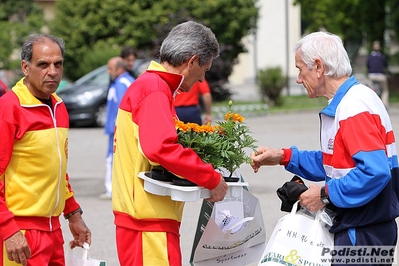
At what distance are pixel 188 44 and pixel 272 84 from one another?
22.4 meters

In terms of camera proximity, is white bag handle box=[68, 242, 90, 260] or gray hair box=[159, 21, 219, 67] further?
white bag handle box=[68, 242, 90, 260]

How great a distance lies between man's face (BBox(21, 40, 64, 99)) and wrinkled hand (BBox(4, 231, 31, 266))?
76 cm

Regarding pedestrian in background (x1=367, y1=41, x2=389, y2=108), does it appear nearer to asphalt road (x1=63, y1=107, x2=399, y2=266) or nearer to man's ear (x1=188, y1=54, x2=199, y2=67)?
asphalt road (x1=63, y1=107, x2=399, y2=266)

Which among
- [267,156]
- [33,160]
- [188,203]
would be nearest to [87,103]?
[188,203]

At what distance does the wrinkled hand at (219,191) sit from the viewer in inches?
155

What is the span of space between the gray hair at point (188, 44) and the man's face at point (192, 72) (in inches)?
0.9

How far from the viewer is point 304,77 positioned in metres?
3.96

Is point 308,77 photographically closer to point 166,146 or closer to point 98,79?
point 166,146

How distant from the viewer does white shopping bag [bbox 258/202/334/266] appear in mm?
3711

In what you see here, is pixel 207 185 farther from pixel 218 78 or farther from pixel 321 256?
pixel 218 78

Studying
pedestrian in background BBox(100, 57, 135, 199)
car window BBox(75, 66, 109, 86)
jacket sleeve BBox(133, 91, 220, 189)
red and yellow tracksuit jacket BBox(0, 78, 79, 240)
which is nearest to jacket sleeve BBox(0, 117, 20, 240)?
red and yellow tracksuit jacket BBox(0, 78, 79, 240)

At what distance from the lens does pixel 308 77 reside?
3.93 metres

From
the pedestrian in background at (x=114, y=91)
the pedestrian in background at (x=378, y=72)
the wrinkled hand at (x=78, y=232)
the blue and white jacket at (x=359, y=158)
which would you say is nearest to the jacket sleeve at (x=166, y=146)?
the blue and white jacket at (x=359, y=158)

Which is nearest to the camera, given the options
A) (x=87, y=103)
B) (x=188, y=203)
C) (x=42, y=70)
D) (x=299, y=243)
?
(x=299, y=243)
